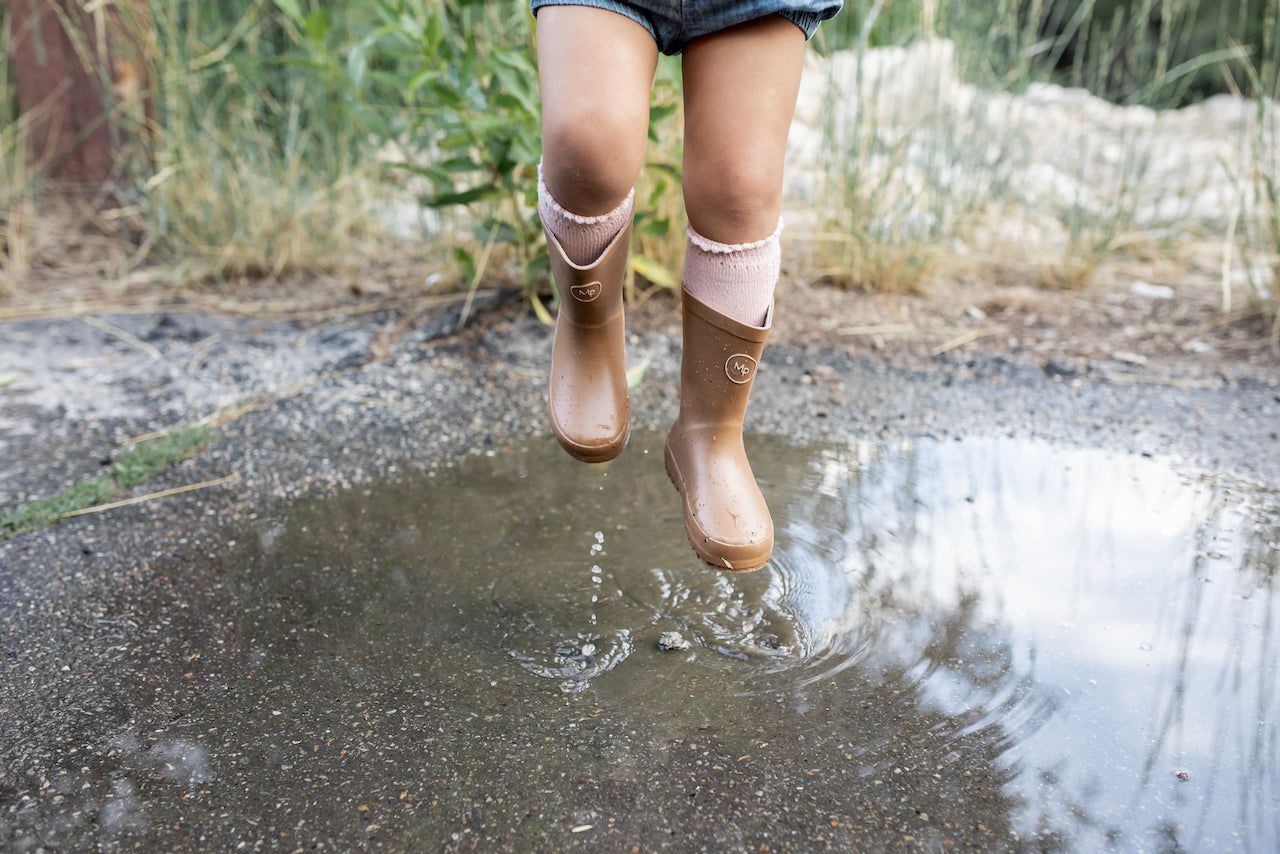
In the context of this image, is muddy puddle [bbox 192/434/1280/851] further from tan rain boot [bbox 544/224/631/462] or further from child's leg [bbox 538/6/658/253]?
child's leg [bbox 538/6/658/253]

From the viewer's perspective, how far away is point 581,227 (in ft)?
4.58

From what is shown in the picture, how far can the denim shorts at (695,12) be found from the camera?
1.23 metres

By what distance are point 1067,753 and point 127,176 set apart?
404cm

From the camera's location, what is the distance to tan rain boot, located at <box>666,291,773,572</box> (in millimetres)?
1445

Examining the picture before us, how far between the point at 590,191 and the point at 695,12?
0.28m

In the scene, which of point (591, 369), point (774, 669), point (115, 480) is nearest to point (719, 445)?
point (591, 369)

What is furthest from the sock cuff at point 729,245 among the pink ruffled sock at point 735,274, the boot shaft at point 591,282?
the boot shaft at point 591,282

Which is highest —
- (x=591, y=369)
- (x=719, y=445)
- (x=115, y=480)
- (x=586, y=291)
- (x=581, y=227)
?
(x=581, y=227)

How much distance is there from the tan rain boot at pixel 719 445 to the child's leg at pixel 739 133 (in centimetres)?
10

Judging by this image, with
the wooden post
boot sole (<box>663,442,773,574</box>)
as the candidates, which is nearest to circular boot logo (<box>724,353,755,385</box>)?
boot sole (<box>663,442,773,574</box>)

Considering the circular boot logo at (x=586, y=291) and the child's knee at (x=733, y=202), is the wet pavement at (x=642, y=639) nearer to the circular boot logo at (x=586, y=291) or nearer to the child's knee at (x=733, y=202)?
the circular boot logo at (x=586, y=291)

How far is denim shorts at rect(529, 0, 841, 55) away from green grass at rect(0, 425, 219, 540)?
55.4 inches

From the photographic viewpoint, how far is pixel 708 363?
4.92 feet

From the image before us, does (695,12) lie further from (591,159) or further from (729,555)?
(729,555)
